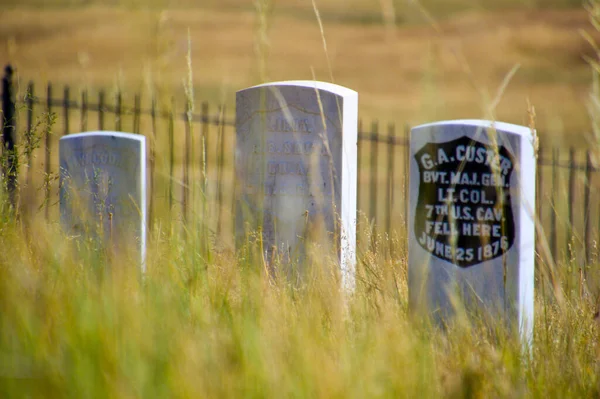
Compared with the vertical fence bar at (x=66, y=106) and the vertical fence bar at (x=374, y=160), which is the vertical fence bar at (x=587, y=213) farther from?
the vertical fence bar at (x=66, y=106)

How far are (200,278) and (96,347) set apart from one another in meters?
0.85

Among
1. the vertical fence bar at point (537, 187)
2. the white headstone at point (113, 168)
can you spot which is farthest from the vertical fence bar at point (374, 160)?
the white headstone at point (113, 168)

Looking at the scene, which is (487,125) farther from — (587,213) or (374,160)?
(374,160)

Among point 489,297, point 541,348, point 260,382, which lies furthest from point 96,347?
point 489,297

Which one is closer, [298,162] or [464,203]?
[464,203]

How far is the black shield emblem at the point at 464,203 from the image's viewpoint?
3.45 m

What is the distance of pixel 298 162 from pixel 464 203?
1.48 m

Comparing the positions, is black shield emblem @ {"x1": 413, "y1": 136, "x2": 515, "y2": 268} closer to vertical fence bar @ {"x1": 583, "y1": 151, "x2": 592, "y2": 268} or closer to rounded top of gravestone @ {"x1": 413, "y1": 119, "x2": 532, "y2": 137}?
rounded top of gravestone @ {"x1": 413, "y1": 119, "x2": 532, "y2": 137}

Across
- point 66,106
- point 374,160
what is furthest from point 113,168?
point 374,160

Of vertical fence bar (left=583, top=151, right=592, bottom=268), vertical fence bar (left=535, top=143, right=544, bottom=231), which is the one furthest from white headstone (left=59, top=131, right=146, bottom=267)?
vertical fence bar (left=583, top=151, right=592, bottom=268)

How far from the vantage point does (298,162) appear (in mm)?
4699

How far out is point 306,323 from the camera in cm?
227

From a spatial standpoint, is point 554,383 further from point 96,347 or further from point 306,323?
point 96,347

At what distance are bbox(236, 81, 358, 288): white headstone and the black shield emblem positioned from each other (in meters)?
0.90
